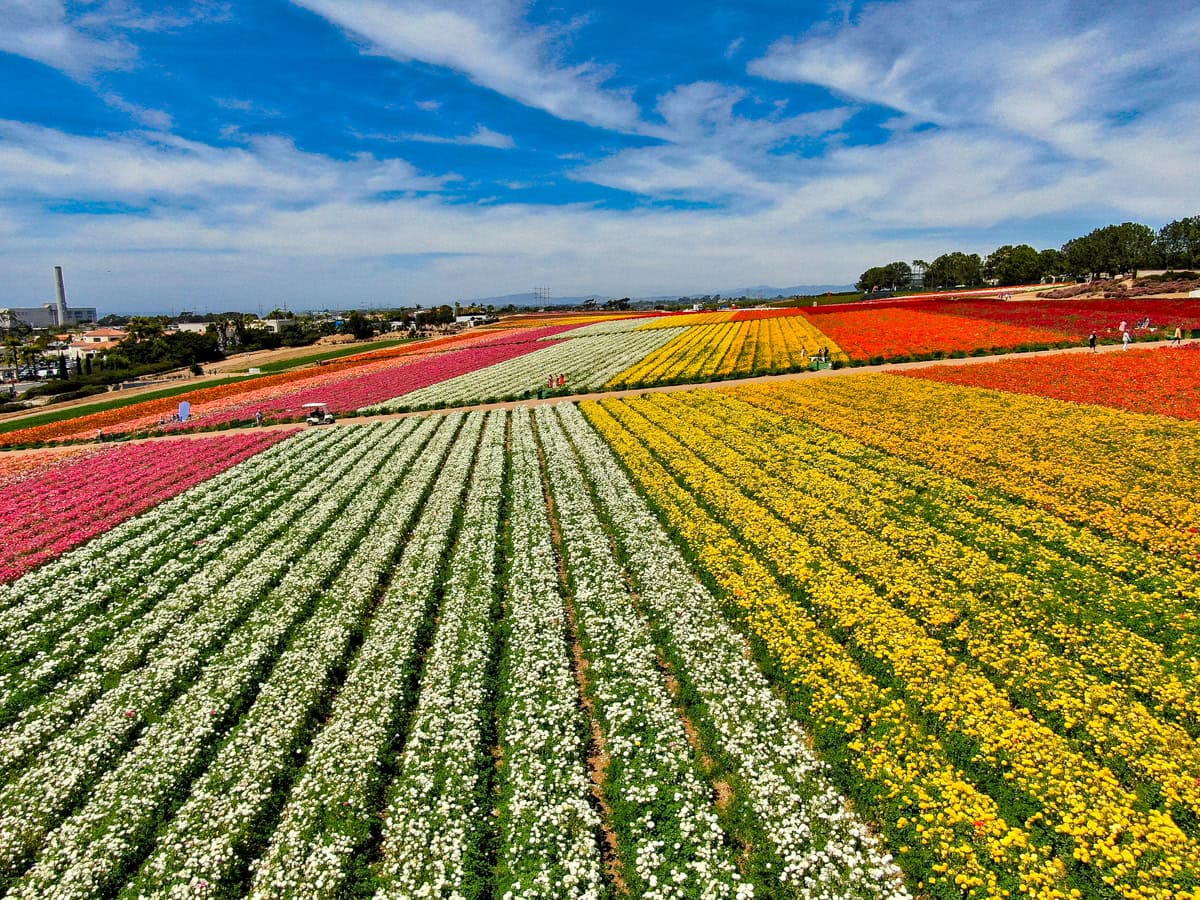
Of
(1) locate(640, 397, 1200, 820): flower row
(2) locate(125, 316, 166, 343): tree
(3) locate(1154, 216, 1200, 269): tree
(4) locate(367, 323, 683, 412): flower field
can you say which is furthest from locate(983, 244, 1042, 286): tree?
(2) locate(125, 316, 166, 343): tree

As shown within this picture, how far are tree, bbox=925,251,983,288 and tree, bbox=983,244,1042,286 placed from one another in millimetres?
5398

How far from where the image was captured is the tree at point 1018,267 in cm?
15362

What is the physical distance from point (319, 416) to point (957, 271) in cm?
18970

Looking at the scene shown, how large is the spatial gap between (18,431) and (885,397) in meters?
69.2

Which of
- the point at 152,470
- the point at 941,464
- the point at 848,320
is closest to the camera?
the point at 941,464

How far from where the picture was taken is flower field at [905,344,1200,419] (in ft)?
98.6

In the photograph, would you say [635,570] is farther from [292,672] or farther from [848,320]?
[848,320]

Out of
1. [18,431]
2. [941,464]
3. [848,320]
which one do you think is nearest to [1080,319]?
[848,320]

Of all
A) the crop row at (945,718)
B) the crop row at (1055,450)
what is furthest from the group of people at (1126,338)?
the crop row at (945,718)

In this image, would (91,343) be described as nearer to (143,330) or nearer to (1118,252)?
(143,330)

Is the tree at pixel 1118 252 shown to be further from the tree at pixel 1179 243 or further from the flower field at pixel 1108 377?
the flower field at pixel 1108 377

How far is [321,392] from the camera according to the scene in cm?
5962

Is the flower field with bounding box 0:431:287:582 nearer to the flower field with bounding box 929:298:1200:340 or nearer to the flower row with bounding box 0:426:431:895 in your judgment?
the flower row with bounding box 0:426:431:895

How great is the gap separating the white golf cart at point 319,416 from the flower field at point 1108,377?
146 ft
